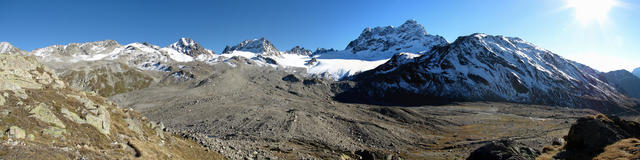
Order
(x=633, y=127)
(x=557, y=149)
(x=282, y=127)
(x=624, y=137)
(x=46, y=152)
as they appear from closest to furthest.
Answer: (x=46, y=152)
(x=624, y=137)
(x=633, y=127)
(x=557, y=149)
(x=282, y=127)

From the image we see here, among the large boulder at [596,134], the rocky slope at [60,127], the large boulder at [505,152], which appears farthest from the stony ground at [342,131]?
the large boulder at [596,134]

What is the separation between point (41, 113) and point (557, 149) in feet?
173

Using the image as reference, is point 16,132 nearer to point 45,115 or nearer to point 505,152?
point 45,115

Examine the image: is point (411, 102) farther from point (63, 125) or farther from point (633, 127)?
point (63, 125)

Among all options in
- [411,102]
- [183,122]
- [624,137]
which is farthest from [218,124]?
[411,102]

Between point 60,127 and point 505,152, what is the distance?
44.0 m

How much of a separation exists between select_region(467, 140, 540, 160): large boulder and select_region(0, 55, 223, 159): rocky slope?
3332cm

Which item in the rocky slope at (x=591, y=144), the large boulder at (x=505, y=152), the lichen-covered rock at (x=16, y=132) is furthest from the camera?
the large boulder at (x=505, y=152)

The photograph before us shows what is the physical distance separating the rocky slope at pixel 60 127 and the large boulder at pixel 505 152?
1312 inches

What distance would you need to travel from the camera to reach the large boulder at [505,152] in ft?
109

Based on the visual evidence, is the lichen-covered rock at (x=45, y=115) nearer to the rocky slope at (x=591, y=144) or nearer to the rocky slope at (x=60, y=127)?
the rocky slope at (x=60, y=127)

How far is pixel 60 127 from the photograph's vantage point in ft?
64.6

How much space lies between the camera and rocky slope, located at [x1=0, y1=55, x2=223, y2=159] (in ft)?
55.2

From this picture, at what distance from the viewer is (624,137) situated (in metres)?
29.6
